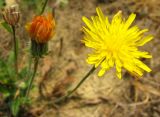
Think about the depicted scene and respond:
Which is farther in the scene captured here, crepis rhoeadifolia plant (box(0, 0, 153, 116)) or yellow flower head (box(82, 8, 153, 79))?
yellow flower head (box(82, 8, 153, 79))

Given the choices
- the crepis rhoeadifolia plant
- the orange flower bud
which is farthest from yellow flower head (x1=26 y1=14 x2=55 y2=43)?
the orange flower bud

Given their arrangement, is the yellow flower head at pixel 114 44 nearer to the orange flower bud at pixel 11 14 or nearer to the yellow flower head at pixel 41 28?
the yellow flower head at pixel 41 28

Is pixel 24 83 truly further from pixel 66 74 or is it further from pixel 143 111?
pixel 143 111

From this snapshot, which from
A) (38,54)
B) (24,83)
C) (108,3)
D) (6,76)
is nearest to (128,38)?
(38,54)

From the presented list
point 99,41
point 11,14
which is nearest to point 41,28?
point 11,14

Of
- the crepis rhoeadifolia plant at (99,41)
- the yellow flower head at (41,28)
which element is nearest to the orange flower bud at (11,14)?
the crepis rhoeadifolia plant at (99,41)

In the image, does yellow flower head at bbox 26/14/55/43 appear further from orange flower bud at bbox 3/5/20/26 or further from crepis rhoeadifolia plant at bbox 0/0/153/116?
orange flower bud at bbox 3/5/20/26
